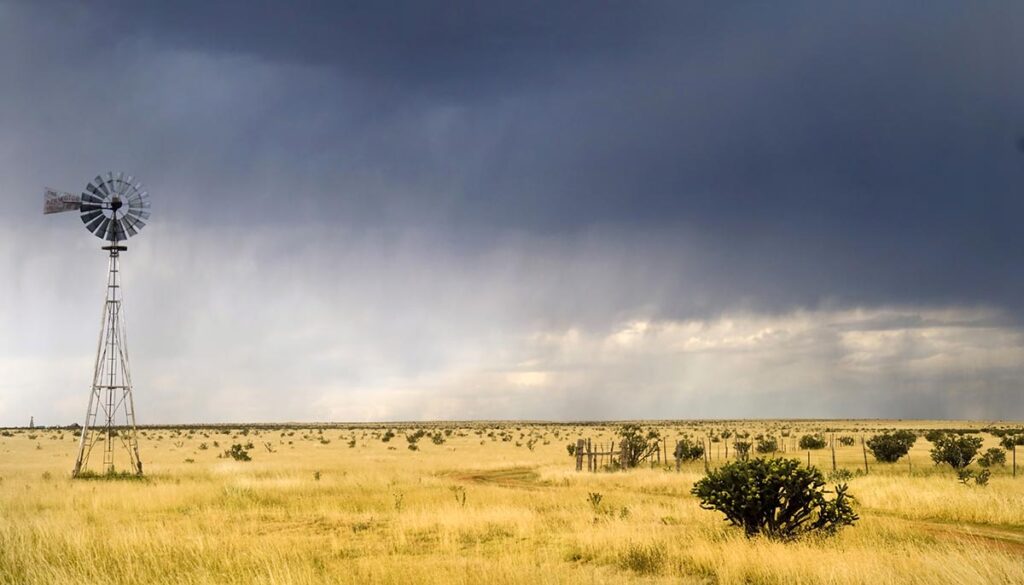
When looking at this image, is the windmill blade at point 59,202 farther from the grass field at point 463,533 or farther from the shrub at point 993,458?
the shrub at point 993,458

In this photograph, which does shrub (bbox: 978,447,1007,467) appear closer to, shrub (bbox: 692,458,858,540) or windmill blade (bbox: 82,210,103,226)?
shrub (bbox: 692,458,858,540)

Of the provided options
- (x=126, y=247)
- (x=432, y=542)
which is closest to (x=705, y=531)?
(x=432, y=542)

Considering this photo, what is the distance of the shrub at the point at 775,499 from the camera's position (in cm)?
1603

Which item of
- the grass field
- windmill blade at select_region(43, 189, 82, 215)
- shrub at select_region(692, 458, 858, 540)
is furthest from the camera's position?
windmill blade at select_region(43, 189, 82, 215)

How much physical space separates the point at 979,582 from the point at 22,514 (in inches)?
878

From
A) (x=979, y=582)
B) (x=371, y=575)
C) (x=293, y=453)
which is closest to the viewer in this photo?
(x=979, y=582)

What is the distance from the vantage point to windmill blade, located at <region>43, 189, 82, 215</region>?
34969mm

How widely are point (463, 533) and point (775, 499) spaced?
25.0 ft

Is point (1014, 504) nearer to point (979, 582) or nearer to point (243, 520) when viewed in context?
point (979, 582)

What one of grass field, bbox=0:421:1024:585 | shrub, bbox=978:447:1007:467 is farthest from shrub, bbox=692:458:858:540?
shrub, bbox=978:447:1007:467

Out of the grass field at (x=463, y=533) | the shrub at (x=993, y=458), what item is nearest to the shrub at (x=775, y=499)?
the grass field at (x=463, y=533)

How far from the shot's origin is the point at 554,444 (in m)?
74.8

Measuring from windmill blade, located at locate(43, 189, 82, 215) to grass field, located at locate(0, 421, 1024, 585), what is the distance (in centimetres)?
1288

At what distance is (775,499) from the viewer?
1616cm
